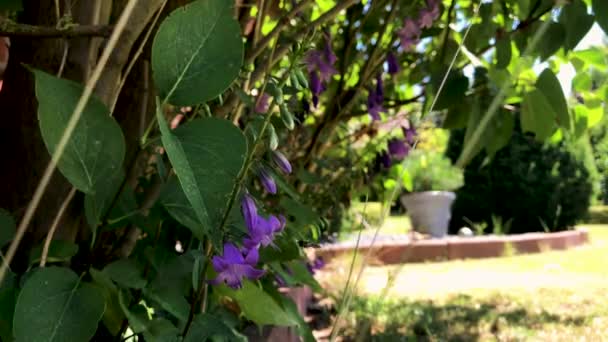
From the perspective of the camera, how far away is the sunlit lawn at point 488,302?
9.02 feet

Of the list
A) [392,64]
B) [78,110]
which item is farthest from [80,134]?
[392,64]

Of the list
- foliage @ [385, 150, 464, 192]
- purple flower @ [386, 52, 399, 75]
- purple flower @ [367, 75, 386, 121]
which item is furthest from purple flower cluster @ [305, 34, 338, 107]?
foliage @ [385, 150, 464, 192]

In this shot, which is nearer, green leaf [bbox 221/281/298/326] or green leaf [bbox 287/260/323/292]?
green leaf [bbox 221/281/298/326]

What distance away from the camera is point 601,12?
4.56 ft

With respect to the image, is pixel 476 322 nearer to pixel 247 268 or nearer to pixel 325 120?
pixel 325 120

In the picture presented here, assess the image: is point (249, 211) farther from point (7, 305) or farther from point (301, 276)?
point (301, 276)

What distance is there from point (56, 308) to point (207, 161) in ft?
0.84

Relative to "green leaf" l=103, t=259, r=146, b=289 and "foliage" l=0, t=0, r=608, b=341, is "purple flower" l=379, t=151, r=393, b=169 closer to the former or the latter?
"foliage" l=0, t=0, r=608, b=341

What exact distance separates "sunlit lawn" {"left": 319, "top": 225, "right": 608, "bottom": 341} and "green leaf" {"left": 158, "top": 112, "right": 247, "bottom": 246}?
105cm

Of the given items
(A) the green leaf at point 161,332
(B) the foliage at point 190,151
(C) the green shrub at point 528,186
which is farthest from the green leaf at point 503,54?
(C) the green shrub at point 528,186

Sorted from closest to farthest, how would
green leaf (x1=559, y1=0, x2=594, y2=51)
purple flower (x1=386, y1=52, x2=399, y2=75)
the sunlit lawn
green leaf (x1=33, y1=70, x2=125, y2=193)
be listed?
1. green leaf (x1=33, y1=70, x2=125, y2=193)
2. green leaf (x1=559, y1=0, x2=594, y2=51)
3. purple flower (x1=386, y1=52, x2=399, y2=75)
4. the sunlit lawn

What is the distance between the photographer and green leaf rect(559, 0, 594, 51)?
5.01ft

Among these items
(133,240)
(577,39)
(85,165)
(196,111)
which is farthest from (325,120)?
(85,165)

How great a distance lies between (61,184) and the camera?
3.19 feet
